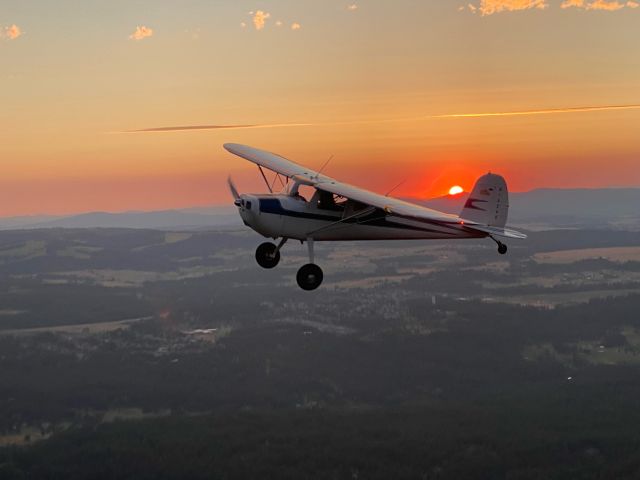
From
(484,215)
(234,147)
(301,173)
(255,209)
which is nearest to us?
(255,209)

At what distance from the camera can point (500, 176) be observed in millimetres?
40344

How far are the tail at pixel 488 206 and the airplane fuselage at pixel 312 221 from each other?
3.12 m

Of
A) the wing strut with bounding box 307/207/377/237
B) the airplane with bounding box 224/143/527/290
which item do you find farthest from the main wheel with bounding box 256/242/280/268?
the wing strut with bounding box 307/207/377/237

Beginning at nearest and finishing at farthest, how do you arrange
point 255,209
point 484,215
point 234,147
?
point 255,209
point 484,215
point 234,147

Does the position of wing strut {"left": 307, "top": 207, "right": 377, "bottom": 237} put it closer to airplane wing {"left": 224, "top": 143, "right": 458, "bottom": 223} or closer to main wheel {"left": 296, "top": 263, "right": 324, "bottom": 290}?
airplane wing {"left": 224, "top": 143, "right": 458, "bottom": 223}

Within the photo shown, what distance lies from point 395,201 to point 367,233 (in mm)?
2060

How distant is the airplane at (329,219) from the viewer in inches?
1352

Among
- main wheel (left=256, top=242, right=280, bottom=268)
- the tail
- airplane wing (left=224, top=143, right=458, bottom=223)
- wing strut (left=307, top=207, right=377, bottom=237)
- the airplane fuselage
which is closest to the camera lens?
airplane wing (left=224, top=143, right=458, bottom=223)

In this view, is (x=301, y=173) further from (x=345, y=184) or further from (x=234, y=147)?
(x=234, y=147)

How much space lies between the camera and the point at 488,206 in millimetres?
39469

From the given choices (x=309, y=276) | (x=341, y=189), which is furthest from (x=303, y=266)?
(x=341, y=189)

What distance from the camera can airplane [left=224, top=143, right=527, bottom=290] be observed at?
3434cm

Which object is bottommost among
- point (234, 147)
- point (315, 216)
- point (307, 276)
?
point (307, 276)

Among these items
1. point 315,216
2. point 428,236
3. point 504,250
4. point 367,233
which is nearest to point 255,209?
point 315,216
